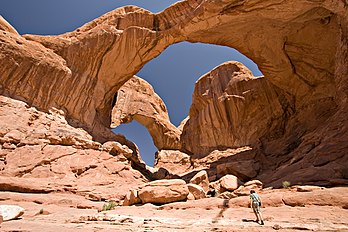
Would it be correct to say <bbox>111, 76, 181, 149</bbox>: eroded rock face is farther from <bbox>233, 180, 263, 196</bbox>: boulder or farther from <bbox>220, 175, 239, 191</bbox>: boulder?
<bbox>233, 180, 263, 196</bbox>: boulder

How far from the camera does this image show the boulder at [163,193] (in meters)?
11.9

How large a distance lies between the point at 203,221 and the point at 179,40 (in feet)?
59.8

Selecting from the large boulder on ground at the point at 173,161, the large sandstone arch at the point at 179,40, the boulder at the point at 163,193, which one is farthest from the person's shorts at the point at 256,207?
the large boulder on ground at the point at 173,161

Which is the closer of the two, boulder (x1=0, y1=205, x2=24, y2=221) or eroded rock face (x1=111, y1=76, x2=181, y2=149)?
boulder (x1=0, y1=205, x2=24, y2=221)

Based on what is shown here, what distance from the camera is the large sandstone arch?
62.2ft

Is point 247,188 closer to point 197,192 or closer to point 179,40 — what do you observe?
point 197,192

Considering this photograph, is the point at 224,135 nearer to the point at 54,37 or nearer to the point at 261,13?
the point at 261,13

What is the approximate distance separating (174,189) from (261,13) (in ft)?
50.1

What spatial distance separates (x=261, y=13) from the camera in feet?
63.7

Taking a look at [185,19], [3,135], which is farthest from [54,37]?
[185,19]

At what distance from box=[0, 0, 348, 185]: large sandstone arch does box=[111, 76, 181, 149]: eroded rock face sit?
34.4ft

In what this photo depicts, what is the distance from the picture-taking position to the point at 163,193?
12.0 m

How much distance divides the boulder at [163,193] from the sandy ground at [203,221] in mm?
1213

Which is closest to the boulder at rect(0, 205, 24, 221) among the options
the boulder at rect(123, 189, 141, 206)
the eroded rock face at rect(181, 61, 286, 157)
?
the boulder at rect(123, 189, 141, 206)
